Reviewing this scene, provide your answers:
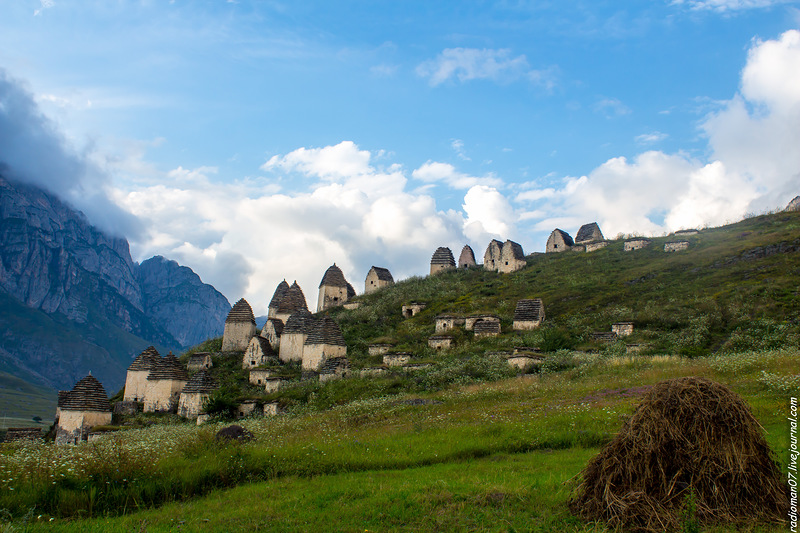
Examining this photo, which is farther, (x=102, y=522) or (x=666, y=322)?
(x=666, y=322)

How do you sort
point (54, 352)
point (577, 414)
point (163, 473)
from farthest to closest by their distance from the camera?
point (54, 352) < point (577, 414) < point (163, 473)

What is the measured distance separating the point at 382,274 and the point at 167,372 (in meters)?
41.2

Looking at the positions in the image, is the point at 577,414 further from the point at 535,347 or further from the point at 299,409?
the point at 535,347

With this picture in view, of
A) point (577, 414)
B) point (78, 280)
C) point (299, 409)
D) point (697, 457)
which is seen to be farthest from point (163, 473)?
point (78, 280)

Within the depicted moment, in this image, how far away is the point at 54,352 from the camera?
152250 mm

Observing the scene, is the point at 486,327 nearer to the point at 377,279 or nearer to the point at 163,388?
the point at 163,388

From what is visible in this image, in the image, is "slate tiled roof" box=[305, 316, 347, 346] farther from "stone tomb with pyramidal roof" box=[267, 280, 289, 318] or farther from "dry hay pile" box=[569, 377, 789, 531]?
"dry hay pile" box=[569, 377, 789, 531]

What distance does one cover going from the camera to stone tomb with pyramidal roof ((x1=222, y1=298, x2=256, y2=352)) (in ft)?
161

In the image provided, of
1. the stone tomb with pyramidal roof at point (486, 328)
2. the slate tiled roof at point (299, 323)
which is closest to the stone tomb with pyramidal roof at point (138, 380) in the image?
the slate tiled roof at point (299, 323)

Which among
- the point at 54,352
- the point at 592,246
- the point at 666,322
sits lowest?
the point at 54,352

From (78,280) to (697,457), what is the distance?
682 feet

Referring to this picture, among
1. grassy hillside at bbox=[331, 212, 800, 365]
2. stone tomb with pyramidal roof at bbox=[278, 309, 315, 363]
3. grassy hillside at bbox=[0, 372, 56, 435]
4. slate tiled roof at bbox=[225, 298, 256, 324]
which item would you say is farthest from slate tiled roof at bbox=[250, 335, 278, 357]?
grassy hillside at bbox=[0, 372, 56, 435]

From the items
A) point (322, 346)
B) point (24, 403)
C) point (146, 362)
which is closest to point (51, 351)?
point (24, 403)

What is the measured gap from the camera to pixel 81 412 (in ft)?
107
